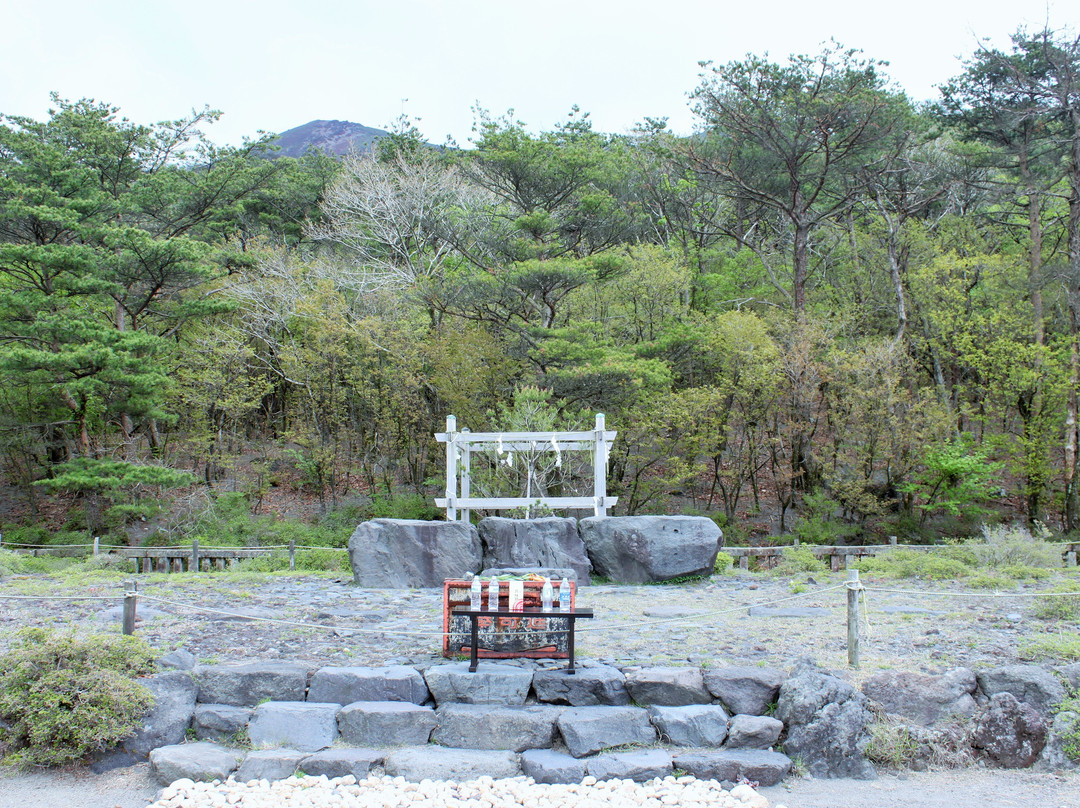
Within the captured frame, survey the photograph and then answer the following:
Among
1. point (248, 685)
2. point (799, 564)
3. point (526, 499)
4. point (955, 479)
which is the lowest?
point (248, 685)

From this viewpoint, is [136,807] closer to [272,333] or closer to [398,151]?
[272,333]

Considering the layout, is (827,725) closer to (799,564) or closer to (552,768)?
(552,768)

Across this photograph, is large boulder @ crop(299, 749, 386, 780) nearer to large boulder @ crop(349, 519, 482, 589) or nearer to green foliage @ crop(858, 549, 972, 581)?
large boulder @ crop(349, 519, 482, 589)

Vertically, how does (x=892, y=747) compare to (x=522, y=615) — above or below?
below

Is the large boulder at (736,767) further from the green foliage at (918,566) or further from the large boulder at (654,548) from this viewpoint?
the green foliage at (918,566)

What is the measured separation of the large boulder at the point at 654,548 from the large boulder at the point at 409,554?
1787 millimetres

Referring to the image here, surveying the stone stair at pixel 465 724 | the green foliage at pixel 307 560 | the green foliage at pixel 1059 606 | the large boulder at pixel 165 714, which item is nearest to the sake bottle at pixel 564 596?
the stone stair at pixel 465 724

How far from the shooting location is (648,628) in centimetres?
738

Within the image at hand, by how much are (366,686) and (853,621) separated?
383 cm

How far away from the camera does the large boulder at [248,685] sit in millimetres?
6000

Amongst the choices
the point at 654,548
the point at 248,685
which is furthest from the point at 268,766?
the point at 654,548

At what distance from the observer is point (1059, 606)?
742cm

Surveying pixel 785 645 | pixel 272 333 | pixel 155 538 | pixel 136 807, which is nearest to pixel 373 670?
pixel 136 807

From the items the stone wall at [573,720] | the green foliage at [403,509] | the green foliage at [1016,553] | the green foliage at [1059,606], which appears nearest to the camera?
the stone wall at [573,720]
